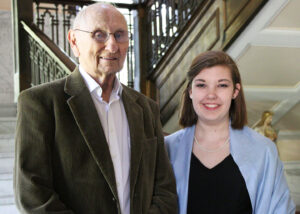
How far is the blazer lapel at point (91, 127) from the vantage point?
1553mm

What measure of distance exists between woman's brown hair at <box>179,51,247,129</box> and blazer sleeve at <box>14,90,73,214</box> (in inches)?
32.9

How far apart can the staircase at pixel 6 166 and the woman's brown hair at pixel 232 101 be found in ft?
6.07

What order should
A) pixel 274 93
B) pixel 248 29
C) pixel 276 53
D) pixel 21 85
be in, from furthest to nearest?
pixel 21 85 → pixel 274 93 → pixel 276 53 → pixel 248 29

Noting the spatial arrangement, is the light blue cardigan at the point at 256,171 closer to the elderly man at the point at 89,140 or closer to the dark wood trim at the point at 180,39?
the elderly man at the point at 89,140

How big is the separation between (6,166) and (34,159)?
8.18 feet

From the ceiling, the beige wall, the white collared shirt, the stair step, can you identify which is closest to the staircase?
the stair step

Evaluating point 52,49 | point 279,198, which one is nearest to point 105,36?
point 279,198

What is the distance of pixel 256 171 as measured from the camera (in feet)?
6.46

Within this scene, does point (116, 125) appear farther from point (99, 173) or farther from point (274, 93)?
point (274, 93)

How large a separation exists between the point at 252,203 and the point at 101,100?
0.88 m

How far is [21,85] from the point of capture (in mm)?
5512

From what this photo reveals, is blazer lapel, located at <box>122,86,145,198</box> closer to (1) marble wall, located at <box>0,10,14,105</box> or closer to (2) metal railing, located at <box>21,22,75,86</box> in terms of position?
(2) metal railing, located at <box>21,22,75,86</box>

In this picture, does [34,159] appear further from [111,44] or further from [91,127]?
[111,44]

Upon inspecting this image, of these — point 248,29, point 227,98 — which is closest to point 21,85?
point 248,29
